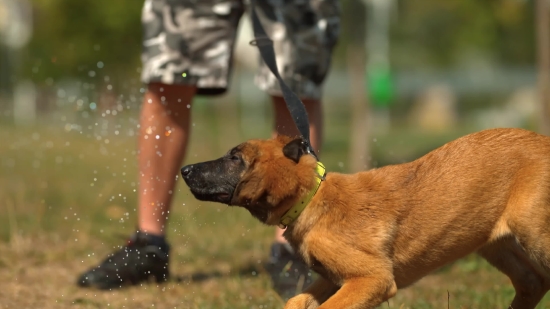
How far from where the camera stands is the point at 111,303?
4.01 metres

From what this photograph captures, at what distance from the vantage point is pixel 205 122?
24.9 m

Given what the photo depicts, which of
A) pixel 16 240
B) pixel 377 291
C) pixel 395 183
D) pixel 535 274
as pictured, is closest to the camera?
pixel 377 291

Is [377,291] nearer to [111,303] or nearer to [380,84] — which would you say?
[111,303]

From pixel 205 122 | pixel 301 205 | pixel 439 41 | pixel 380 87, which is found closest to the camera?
pixel 301 205

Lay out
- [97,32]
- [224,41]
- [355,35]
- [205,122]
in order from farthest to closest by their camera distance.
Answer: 1. [205,122]
2. [97,32]
3. [355,35]
4. [224,41]

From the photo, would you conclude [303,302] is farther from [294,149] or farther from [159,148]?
[159,148]

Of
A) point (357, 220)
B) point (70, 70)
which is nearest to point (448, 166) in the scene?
point (357, 220)

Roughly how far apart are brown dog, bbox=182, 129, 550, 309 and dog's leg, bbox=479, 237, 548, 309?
13 centimetres

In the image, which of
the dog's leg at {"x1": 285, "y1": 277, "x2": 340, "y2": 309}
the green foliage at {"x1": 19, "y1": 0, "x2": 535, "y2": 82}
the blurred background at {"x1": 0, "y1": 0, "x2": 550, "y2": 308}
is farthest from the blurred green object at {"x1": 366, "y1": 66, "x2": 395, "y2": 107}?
the dog's leg at {"x1": 285, "y1": 277, "x2": 340, "y2": 309}

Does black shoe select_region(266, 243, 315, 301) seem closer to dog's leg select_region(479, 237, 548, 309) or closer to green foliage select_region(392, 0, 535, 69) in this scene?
dog's leg select_region(479, 237, 548, 309)

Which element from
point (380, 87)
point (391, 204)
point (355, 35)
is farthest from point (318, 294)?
point (380, 87)

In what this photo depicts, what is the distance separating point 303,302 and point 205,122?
2190cm

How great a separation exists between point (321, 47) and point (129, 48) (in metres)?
14.1

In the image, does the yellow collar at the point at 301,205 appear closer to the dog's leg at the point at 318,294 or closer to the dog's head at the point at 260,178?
the dog's head at the point at 260,178
